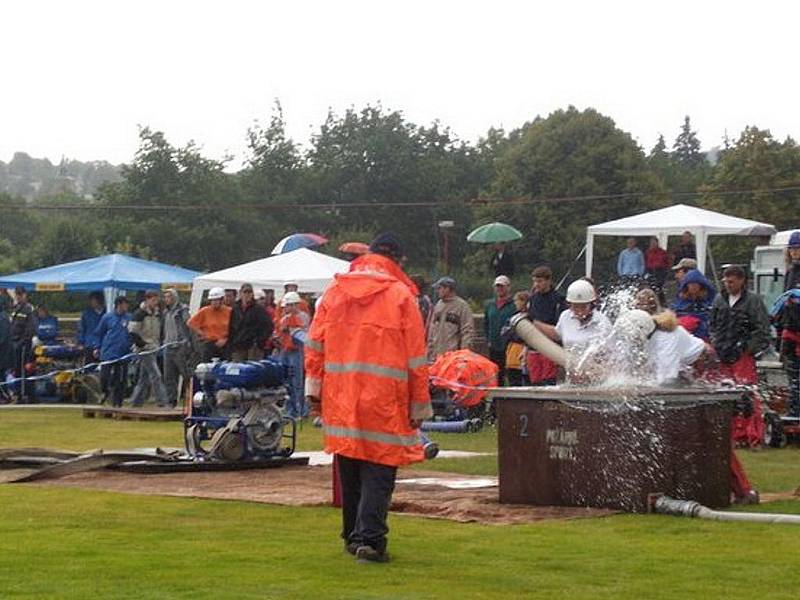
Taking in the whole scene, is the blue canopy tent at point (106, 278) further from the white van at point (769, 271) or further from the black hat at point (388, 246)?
the black hat at point (388, 246)

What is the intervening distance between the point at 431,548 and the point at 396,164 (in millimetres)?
74242

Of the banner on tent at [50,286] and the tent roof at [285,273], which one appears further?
the banner on tent at [50,286]

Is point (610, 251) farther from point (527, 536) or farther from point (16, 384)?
point (527, 536)

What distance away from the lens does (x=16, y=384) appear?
105ft

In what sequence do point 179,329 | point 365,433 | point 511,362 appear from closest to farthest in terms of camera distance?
point 365,433 < point 511,362 < point 179,329

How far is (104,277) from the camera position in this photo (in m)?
35.2

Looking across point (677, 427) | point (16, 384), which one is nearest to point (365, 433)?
point (677, 427)

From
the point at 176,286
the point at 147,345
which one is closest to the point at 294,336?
the point at 147,345

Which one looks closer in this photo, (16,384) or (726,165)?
(16,384)

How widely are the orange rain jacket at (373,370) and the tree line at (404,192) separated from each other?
52.8 metres

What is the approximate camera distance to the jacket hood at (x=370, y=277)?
1029 cm

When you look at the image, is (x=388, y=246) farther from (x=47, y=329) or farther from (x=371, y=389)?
(x=47, y=329)

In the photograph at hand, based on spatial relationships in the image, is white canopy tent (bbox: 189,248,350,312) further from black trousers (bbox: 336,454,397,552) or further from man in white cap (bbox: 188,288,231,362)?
black trousers (bbox: 336,454,397,552)

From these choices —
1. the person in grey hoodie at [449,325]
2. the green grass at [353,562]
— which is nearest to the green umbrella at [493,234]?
the person in grey hoodie at [449,325]
